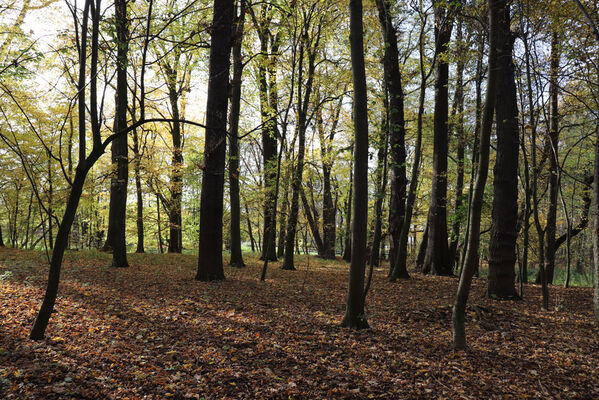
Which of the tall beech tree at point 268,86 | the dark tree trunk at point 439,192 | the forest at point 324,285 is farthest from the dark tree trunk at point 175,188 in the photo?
the dark tree trunk at point 439,192

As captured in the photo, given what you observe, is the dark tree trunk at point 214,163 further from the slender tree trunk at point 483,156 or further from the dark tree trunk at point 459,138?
the slender tree trunk at point 483,156

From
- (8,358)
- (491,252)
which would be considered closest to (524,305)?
(491,252)

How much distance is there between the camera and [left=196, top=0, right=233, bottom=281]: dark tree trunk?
27.2ft

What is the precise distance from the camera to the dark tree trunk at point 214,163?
8.28 metres

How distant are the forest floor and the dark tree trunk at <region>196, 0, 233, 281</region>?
1.27 m

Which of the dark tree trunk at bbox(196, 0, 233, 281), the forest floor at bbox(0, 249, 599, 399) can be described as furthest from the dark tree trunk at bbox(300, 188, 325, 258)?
the forest floor at bbox(0, 249, 599, 399)

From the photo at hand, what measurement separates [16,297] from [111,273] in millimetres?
3065

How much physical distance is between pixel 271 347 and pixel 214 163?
5.30 meters

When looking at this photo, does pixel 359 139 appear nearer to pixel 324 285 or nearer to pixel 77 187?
pixel 77 187

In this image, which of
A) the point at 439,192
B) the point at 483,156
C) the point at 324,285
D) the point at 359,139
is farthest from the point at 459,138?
the point at 483,156

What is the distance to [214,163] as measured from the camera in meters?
8.42

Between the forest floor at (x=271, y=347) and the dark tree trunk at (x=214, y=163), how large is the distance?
4.16ft

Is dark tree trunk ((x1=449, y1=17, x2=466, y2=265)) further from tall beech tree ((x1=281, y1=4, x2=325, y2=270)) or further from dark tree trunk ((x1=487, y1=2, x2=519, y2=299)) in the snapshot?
tall beech tree ((x1=281, y1=4, x2=325, y2=270))

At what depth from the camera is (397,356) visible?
14.0 feet
